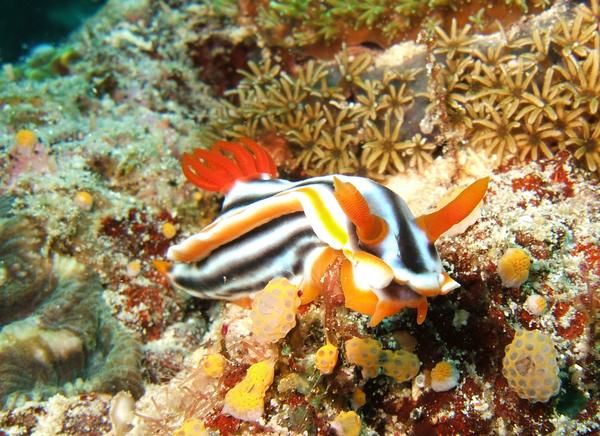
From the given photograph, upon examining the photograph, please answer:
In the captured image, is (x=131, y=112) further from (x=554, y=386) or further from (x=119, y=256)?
(x=554, y=386)

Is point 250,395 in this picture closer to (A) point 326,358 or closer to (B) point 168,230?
(A) point 326,358

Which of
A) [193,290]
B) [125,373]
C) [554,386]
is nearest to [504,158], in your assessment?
[554,386]

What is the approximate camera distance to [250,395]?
230 centimetres

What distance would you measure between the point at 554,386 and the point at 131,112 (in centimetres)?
477

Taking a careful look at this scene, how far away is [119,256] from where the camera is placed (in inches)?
153

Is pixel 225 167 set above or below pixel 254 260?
above

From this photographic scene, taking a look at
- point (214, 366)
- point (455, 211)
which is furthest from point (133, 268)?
point (455, 211)

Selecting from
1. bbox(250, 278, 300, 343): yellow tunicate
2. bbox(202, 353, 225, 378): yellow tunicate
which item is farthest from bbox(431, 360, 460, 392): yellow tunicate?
bbox(202, 353, 225, 378): yellow tunicate

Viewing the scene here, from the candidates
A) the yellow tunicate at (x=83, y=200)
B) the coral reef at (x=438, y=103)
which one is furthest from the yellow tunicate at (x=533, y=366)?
the yellow tunicate at (x=83, y=200)

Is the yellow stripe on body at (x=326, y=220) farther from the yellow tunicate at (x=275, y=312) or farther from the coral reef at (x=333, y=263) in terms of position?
the yellow tunicate at (x=275, y=312)

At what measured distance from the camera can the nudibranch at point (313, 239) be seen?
7.03 feet

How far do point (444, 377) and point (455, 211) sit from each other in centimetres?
98

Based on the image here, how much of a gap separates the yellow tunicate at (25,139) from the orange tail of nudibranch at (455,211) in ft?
11.2

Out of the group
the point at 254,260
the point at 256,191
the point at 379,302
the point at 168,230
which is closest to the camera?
the point at 379,302
